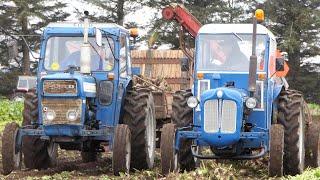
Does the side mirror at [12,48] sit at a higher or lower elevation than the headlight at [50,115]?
higher

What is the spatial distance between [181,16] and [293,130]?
9004mm

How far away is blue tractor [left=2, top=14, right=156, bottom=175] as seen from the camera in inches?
435

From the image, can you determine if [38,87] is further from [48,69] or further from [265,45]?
[265,45]

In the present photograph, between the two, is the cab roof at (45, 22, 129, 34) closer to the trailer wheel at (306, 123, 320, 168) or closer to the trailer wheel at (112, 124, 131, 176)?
the trailer wheel at (112, 124, 131, 176)

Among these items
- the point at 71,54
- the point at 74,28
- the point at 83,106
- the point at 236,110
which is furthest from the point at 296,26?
the point at 83,106

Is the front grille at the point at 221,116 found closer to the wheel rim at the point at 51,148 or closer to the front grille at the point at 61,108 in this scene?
the front grille at the point at 61,108

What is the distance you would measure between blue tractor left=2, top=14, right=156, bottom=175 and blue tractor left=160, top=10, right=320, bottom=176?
2.90 ft

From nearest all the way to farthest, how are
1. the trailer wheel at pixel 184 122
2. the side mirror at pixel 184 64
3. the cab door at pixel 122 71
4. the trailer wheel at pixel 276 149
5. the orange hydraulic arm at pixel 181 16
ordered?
the trailer wheel at pixel 276 149 → the trailer wheel at pixel 184 122 → the side mirror at pixel 184 64 → the cab door at pixel 122 71 → the orange hydraulic arm at pixel 181 16

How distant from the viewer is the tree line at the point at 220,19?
39.1 metres

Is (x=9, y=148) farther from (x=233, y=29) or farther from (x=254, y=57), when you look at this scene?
(x=233, y=29)

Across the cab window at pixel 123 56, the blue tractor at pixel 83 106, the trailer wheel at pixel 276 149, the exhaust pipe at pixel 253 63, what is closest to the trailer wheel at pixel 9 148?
the blue tractor at pixel 83 106

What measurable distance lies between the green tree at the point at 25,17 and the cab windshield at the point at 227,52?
27764mm

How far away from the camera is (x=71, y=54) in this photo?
1217 cm

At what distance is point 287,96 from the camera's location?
39.6ft
